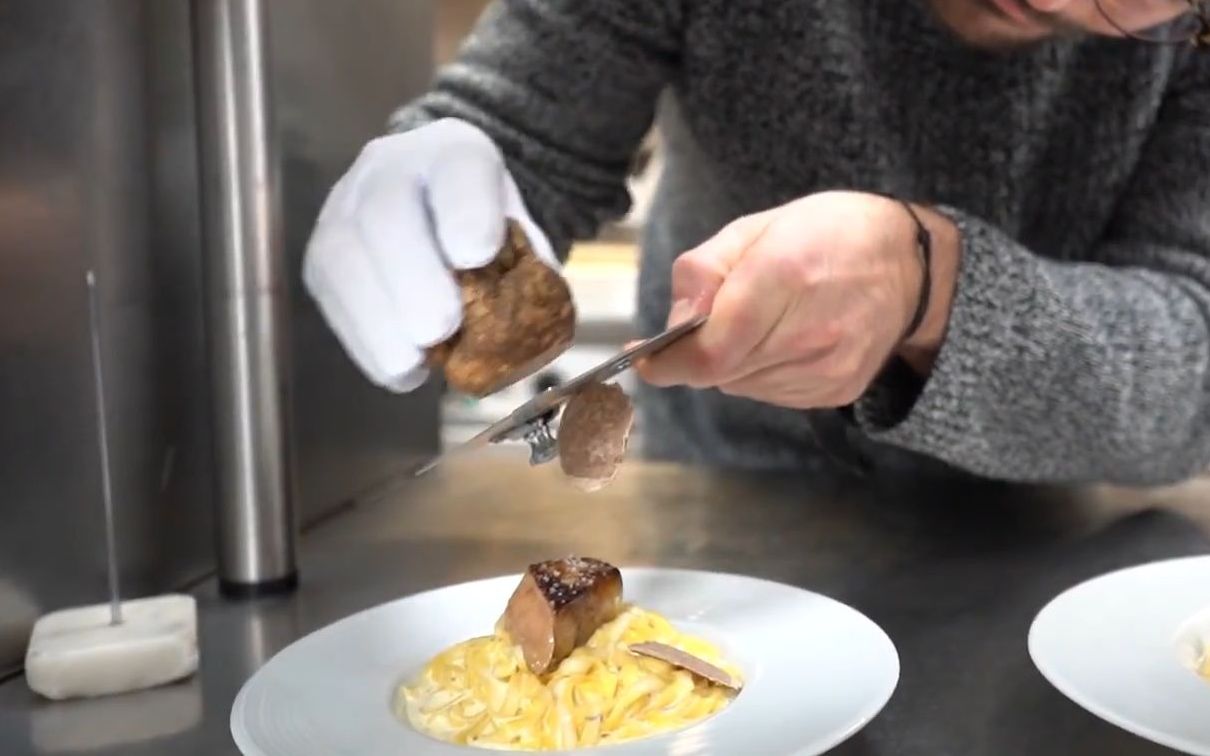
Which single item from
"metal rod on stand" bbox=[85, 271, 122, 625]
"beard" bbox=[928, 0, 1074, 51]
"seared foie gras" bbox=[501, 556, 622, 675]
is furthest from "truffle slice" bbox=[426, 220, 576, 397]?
"beard" bbox=[928, 0, 1074, 51]

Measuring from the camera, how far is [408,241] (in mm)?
742

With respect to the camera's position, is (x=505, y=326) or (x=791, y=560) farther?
(x=791, y=560)

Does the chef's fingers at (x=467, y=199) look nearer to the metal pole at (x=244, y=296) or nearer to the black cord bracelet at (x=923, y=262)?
the metal pole at (x=244, y=296)

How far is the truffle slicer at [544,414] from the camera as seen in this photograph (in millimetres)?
706

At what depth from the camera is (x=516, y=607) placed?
75 cm

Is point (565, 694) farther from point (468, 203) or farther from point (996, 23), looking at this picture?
point (996, 23)

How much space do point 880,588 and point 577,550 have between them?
0.23m

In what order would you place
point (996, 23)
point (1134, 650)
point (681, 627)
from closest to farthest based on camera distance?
point (1134, 650) → point (681, 627) → point (996, 23)

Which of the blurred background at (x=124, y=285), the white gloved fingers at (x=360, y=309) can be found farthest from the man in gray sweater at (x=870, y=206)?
the blurred background at (x=124, y=285)

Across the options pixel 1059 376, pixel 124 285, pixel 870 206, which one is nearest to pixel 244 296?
pixel 124 285

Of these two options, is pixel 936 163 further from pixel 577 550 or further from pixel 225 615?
pixel 225 615

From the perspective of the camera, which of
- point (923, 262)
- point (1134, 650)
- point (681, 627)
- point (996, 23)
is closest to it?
point (1134, 650)

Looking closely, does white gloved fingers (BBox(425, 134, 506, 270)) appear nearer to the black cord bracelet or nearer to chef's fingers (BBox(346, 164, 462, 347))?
chef's fingers (BBox(346, 164, 462, 347))

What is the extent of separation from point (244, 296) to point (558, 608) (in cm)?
32
